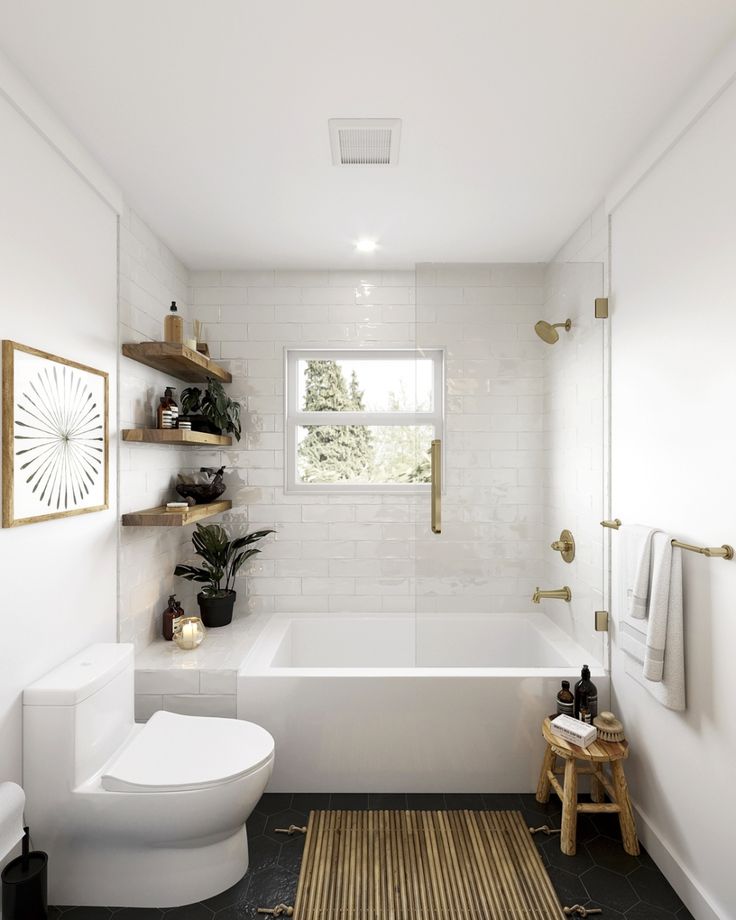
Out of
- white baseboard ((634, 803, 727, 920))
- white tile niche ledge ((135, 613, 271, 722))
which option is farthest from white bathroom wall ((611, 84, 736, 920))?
white tile niche ledge ((135, 613, 271, 722))

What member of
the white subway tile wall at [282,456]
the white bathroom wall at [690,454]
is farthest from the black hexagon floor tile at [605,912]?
the white subway tile wall at [282,456]

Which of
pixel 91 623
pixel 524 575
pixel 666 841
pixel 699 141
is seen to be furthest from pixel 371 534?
pixel 699 141

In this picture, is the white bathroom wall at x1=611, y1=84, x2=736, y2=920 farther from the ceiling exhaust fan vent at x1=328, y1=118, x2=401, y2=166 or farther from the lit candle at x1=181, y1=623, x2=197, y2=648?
the lit candle at x1=181, y1=623, x2=197, y2=648

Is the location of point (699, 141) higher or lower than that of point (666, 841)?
higher

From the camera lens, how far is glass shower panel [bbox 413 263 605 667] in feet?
8.11

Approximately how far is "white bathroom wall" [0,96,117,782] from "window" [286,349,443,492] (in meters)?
1.26

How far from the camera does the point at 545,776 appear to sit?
243cm

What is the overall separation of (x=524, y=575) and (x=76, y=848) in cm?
187

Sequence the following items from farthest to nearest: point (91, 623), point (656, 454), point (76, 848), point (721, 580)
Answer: point (91, 623) < point (656, 454) < point (76, 848) < point (721, 580)

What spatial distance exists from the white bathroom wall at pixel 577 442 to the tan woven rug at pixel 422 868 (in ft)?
2.95

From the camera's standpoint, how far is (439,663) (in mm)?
2631

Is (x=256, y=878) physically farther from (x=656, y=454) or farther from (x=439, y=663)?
(x=656, y=454)

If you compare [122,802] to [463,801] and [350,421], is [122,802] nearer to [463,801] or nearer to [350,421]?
Answer: [463,801]

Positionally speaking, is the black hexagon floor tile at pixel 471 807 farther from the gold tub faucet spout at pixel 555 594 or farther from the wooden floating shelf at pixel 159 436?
the wooden floating shelf at pixel 159 436
